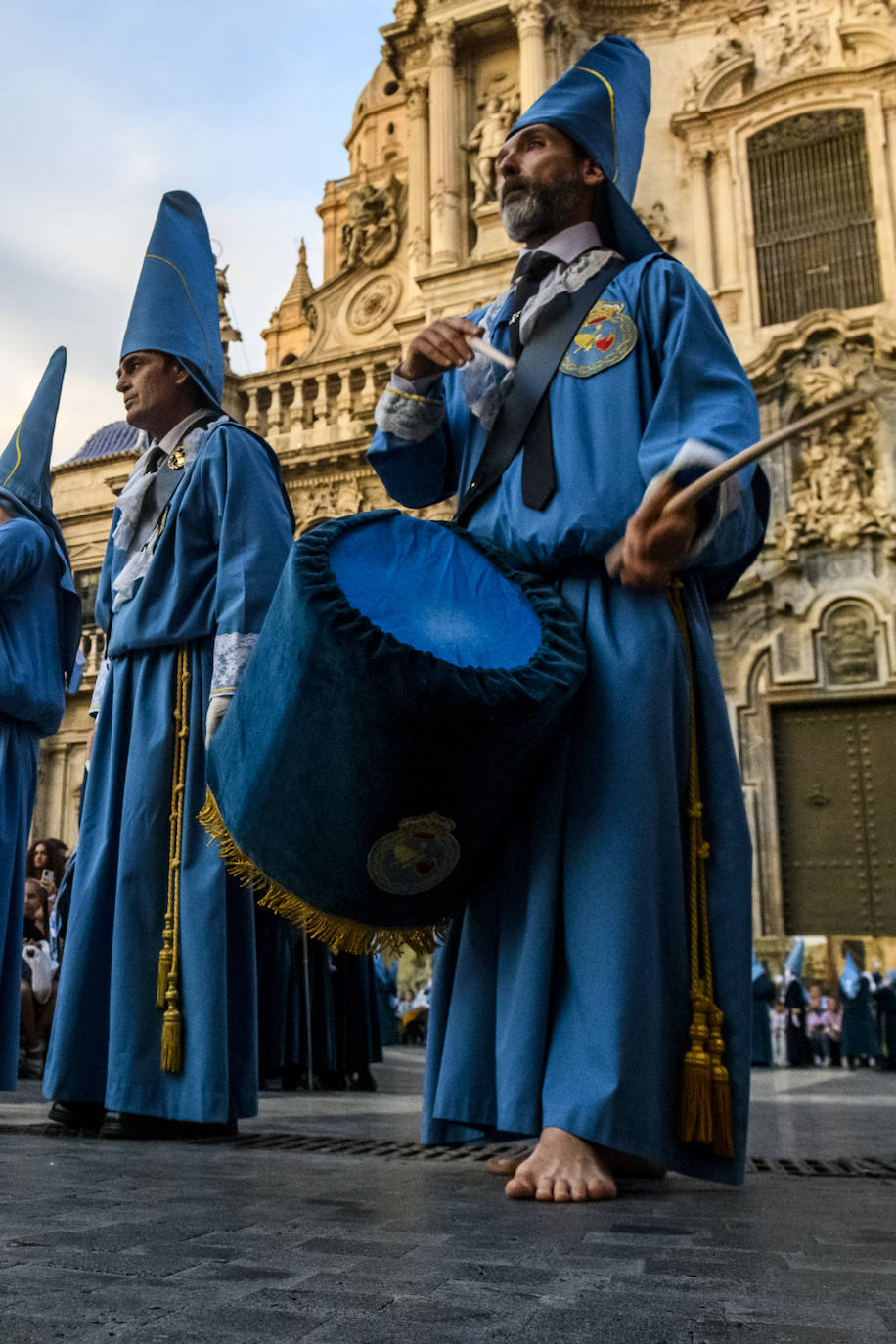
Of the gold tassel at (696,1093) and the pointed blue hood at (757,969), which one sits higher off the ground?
the pointed blue hood at (757,969)

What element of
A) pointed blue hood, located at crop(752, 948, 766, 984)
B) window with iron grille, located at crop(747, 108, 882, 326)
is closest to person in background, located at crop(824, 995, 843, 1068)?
pointed blue hood, located at crop(752, 948, 766, 984)

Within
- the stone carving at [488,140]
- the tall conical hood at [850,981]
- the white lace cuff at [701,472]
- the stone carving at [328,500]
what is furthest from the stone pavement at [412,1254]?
the stone carving at [488,140]

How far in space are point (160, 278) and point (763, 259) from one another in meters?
13.1

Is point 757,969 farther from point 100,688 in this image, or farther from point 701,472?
point 701,472

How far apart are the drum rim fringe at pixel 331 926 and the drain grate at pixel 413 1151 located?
54 centimetres

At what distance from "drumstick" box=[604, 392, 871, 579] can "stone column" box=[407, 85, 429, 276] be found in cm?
1551

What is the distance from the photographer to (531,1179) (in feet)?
7.14

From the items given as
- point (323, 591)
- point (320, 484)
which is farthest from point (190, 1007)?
point (320, 484)

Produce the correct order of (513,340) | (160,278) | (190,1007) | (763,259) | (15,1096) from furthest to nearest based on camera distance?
1. (763,259)
2. (15,1096)
3. (160,278)
4. (190,1007)
5. (513,340)

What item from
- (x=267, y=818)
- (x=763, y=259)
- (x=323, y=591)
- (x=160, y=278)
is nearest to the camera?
(x=323, y=591)

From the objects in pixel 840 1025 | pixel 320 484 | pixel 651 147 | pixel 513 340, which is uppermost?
pixel 651 147

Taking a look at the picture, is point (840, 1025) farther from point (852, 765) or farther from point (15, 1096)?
point (15, 1096)

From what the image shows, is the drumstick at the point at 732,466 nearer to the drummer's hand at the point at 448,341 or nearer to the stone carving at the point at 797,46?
the drummer's hand at the point at 448,341

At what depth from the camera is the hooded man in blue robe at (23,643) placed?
14.7 ft
